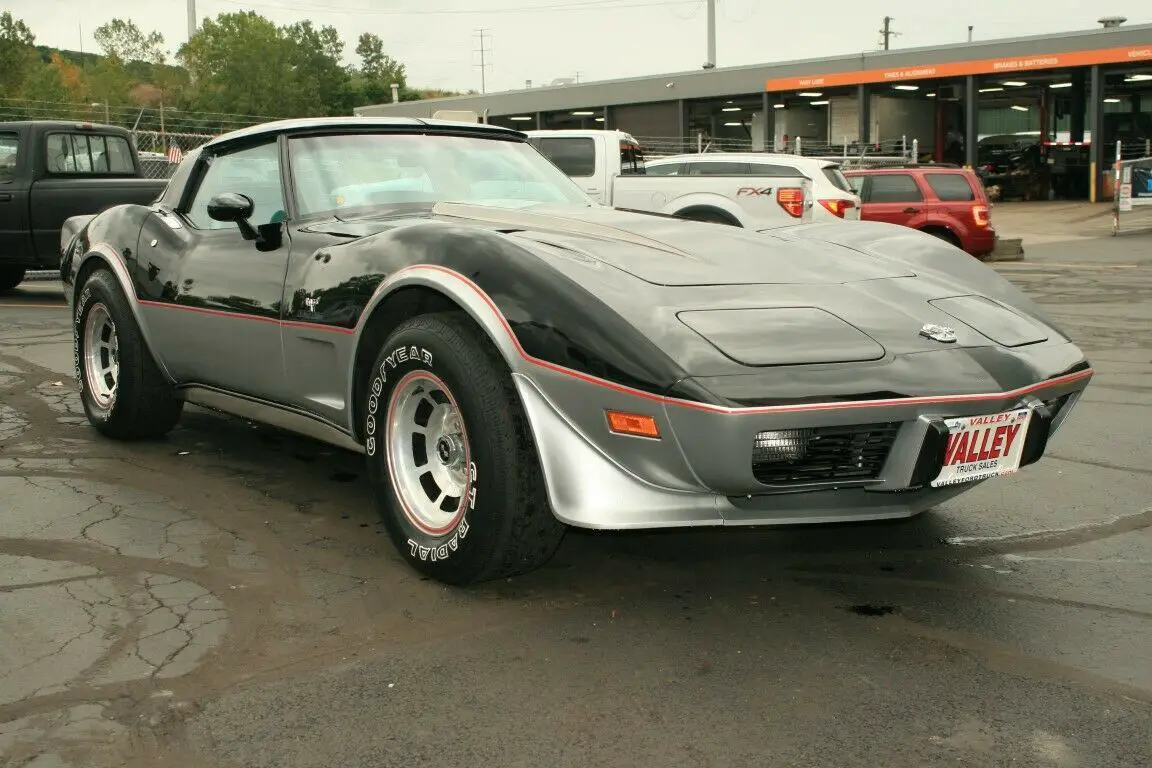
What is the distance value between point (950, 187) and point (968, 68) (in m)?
19.8

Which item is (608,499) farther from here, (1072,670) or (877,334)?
(1072,670)

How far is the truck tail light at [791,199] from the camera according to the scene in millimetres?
14789

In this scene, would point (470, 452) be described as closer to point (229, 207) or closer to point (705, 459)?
point (705, 459)

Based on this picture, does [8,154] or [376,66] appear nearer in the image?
[8,154]

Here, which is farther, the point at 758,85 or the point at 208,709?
the point at 758,85

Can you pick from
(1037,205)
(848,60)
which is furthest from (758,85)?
(1037,205)

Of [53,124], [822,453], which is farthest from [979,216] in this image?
[822,453]

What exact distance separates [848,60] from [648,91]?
348 inches

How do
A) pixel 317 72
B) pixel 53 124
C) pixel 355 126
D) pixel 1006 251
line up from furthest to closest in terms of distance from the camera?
pixel 317 72 < pixel 1006 251 < pixel 53 124 < pixel 355 126

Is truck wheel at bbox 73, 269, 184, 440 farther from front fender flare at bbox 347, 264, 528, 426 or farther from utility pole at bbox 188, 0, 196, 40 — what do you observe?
utility pole at bbox 188, 0, 196, 40

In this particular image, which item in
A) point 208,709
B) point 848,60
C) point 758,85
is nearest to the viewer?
point 208,709

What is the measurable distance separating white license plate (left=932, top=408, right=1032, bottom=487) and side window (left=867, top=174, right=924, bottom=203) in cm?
1630

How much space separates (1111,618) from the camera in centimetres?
342

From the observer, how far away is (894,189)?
19188 millimetres
